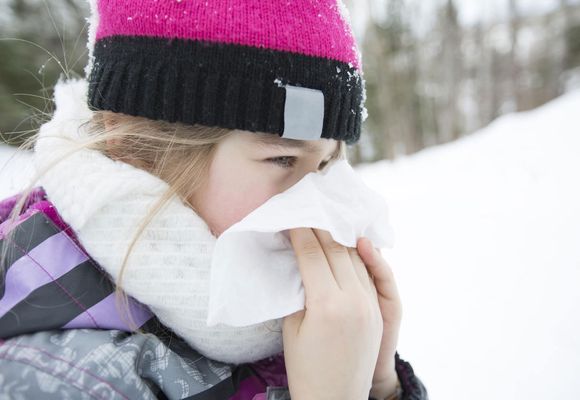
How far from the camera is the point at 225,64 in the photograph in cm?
98

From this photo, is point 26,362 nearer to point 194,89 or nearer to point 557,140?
point 194,89

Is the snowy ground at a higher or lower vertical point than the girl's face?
lower

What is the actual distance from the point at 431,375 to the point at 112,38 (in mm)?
1930

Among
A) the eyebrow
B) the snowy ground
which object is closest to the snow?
the snowy ground

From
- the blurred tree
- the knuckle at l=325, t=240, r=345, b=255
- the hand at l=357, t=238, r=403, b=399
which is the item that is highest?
the blurred tree

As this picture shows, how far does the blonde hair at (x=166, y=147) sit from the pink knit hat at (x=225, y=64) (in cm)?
4

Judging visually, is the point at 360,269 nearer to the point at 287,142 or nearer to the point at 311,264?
the point at 311,264

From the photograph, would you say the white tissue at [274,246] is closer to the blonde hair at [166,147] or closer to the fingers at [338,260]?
the fingers at [338,260]

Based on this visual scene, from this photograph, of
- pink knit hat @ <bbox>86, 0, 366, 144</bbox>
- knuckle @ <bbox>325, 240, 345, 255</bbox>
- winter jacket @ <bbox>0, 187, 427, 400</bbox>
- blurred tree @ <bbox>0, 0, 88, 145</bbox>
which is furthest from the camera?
blurred tree @ <bbox>0, 0, 88, 145</bbox>

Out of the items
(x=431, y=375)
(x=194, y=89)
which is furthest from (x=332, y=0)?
(x=431, y=375)

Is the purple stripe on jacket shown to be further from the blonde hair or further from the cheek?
the cheek

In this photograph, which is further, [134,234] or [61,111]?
[61,111]

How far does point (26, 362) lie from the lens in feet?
2.49

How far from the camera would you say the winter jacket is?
0.76m
